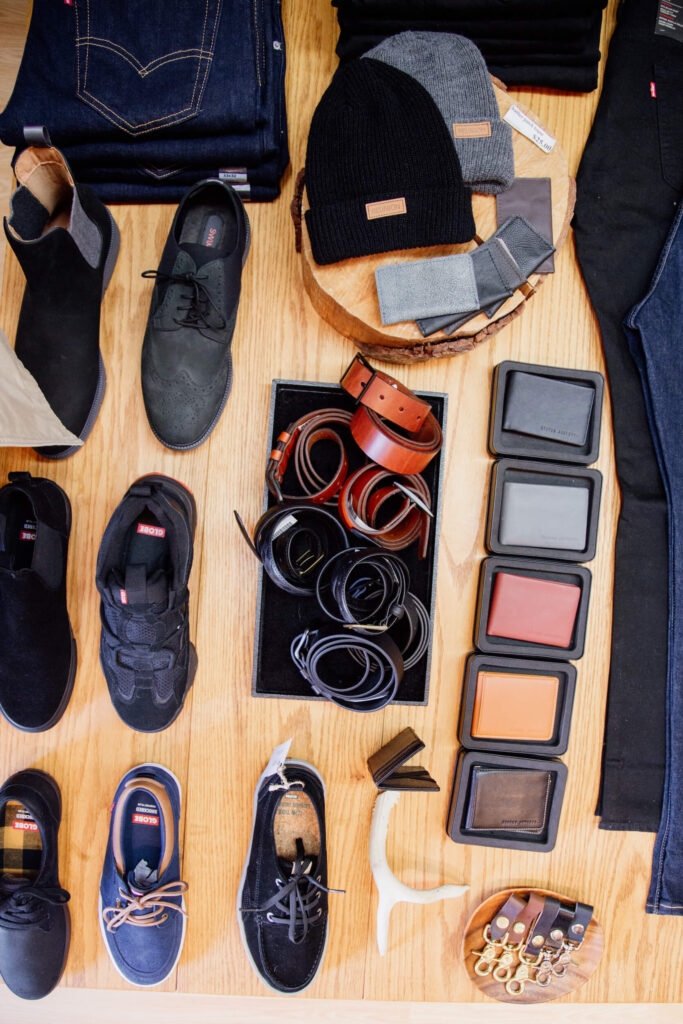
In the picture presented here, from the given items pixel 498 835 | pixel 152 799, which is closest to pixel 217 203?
pixel 152 799

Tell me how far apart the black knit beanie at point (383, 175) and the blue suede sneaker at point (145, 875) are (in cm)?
110

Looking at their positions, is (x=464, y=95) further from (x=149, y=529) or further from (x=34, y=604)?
(x=34, y=604)

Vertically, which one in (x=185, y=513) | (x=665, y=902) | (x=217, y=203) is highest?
(x=217, y=203)

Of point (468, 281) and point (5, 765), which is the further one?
point (5, 765)

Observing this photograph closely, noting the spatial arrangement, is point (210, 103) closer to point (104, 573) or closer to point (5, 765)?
point (104, 573)

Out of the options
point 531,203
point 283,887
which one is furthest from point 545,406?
Answer: point 283,887

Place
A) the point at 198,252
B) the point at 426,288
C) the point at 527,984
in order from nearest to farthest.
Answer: the point at 426,288 < the point at 198,252 < the point at 527,984

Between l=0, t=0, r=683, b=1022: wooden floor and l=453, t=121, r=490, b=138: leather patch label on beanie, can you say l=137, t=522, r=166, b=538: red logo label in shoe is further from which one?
l=453, t=121, r=490, b=138: leather patch label on beanie

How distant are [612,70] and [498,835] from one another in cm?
158

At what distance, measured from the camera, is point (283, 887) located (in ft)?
4.01

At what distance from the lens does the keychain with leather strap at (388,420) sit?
110cm

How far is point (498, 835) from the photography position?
1267 millimetres

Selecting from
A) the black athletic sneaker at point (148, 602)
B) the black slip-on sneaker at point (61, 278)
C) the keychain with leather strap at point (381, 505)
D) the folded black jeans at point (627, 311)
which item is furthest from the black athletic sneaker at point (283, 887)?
the black slip-on sneaker at point (61, 278)

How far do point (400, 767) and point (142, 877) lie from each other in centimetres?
57
